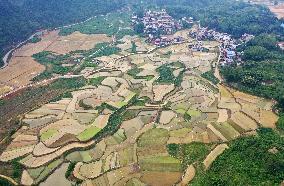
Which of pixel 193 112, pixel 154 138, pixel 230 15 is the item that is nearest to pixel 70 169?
pixel 154 138

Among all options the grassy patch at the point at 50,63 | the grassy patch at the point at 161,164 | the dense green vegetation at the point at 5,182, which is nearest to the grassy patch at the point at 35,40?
the grassy patch at the point at 50,63

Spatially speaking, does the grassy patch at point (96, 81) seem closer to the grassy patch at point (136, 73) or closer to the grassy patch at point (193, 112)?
the grassy patch at point (136, 73)

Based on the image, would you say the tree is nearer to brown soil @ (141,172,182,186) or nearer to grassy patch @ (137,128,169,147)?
grassy patch @ (137,128,169,147)

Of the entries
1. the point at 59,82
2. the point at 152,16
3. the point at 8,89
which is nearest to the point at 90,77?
the point at 59,82

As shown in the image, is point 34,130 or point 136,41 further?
point 136,41

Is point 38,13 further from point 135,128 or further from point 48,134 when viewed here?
point 135,128

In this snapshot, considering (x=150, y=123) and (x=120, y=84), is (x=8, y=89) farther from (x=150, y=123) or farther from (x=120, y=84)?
(x=150, y=123)

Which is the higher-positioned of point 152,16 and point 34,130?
point 34,130
